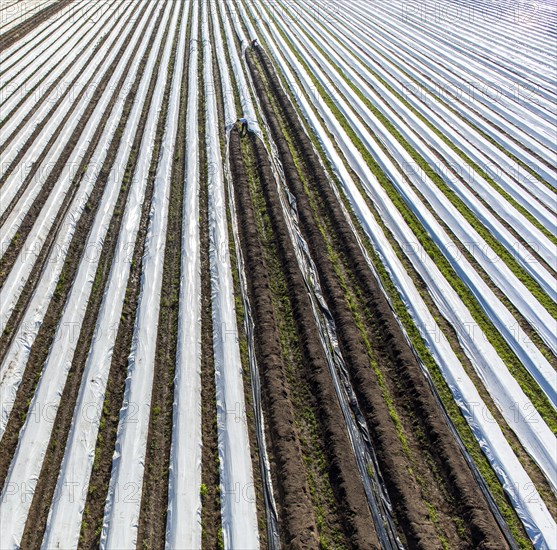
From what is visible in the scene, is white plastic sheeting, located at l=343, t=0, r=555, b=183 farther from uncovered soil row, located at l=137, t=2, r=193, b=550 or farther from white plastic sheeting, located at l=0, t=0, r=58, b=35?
white plastic sheeting, located at l=0, t=0, r=58, b=35

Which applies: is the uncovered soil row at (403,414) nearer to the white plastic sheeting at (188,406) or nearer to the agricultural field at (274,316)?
the agricultural field at (274,316)

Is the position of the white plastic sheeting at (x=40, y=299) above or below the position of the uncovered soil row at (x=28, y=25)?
below

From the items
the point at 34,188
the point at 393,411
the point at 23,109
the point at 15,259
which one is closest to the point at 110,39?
the point at 23,109

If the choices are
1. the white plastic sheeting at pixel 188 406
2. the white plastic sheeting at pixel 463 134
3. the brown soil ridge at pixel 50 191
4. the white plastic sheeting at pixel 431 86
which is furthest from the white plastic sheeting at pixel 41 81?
the white plastic sheeting at pixel 431 86

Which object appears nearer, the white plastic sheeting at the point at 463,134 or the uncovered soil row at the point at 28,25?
the white plastic sheeting at the point at 463,134

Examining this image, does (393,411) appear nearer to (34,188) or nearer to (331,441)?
(331,441)

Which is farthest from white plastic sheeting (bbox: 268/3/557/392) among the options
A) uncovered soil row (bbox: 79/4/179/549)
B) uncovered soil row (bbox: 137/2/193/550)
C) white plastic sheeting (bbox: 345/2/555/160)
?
uncovered soil row (bbox: 79/4/179/549)
